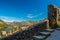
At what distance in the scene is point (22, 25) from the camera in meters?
14.3

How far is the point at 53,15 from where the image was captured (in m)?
13.1

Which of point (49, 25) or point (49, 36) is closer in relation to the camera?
point (49, 36)

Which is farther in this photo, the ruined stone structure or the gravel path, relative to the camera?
the ruined stone structure

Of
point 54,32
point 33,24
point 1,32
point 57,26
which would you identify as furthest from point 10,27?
point 54,32

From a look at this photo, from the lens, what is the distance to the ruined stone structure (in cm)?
1288

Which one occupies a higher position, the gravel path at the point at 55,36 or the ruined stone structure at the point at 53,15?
the ruined stone structure at the point at 53,15

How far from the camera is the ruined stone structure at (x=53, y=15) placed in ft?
42.2

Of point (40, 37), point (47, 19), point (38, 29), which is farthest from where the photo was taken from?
point (47, 19)

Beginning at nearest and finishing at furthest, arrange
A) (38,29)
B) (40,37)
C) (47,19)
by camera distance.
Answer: (40,37) → (38,29) → (47,19)

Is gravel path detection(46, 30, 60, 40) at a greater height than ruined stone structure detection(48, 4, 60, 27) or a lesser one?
lesser

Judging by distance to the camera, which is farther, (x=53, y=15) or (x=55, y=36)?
(x=53, y=15)

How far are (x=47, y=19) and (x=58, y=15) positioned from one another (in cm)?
84

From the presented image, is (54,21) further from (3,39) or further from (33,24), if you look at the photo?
(3,39)

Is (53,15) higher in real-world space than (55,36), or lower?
higher
